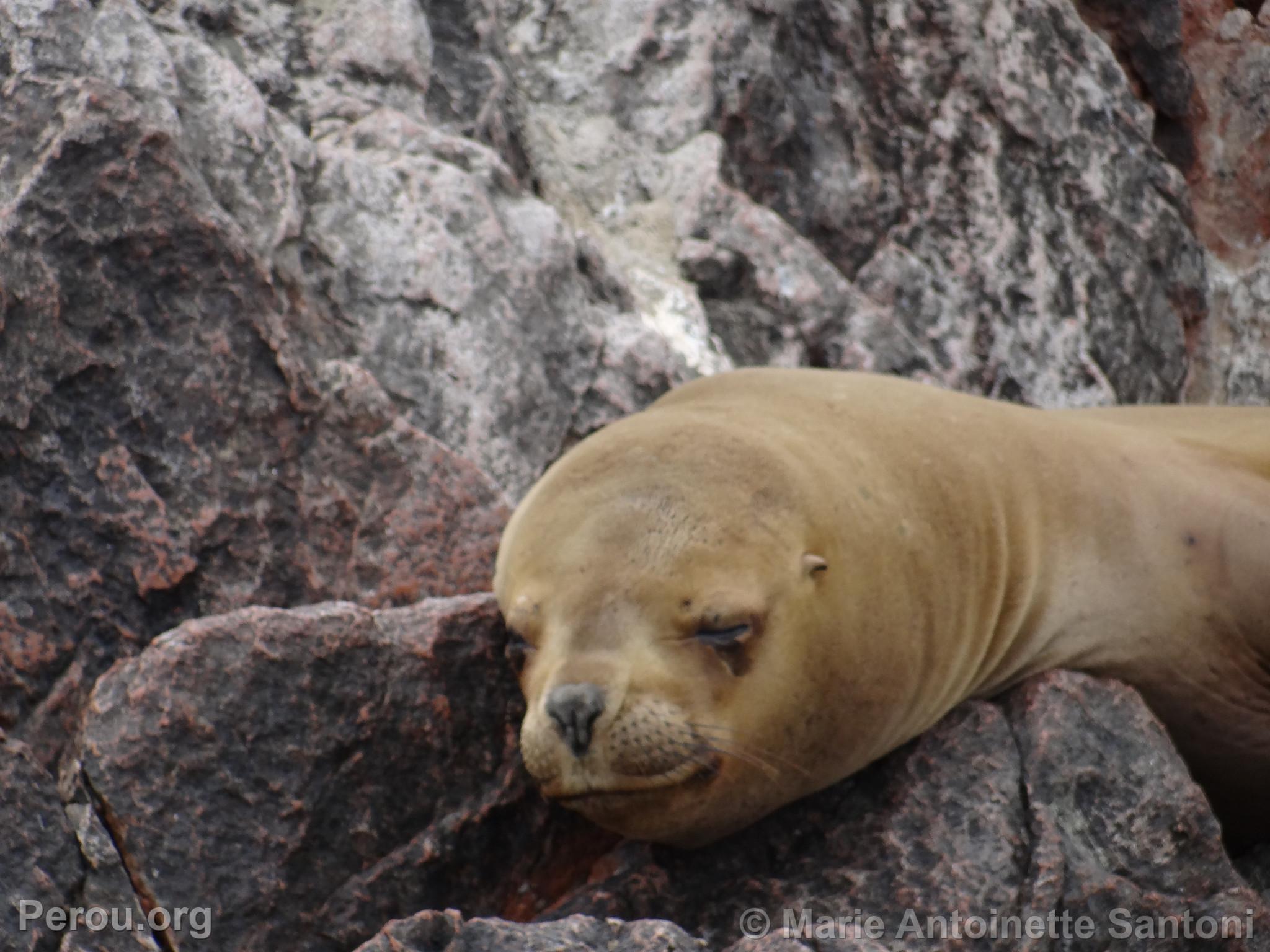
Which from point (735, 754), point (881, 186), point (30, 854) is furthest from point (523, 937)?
point (881, 186)

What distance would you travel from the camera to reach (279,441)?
5.04 metres

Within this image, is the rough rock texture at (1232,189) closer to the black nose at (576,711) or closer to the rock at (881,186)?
the rock at (881,186)

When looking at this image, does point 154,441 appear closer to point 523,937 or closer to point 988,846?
point 523,937

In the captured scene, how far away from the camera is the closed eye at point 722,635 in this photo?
405 cm

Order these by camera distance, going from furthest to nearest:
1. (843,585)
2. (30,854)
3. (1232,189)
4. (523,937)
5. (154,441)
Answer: (1232,189), (154,441), (843,585), (30,854), (523,937)

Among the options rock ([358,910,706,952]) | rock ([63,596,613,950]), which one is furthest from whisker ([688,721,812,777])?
rock ([358,910,706,952])

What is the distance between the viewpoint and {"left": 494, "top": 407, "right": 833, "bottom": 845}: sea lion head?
12.8 feet

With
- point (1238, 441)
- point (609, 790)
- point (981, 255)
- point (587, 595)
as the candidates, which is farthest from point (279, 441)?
point (981, 255)

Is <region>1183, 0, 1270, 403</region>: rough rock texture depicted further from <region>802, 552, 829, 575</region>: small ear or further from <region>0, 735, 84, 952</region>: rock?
<region>0, 735, 84, 952</region>: rock

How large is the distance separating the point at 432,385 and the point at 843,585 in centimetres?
227

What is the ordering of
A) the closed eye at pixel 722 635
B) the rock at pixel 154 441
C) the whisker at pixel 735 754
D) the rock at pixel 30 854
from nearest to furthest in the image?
the rock at pixel 30 854 < the whisker at pixel 735 754 < the closed eye at pixel 722 635 < the rock at pixel 154 441

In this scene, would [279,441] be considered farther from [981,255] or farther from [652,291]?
[981,255]

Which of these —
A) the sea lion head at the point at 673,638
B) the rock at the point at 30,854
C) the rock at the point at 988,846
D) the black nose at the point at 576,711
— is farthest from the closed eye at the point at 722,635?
the rock at the point at 30,854

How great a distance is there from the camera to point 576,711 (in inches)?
150
